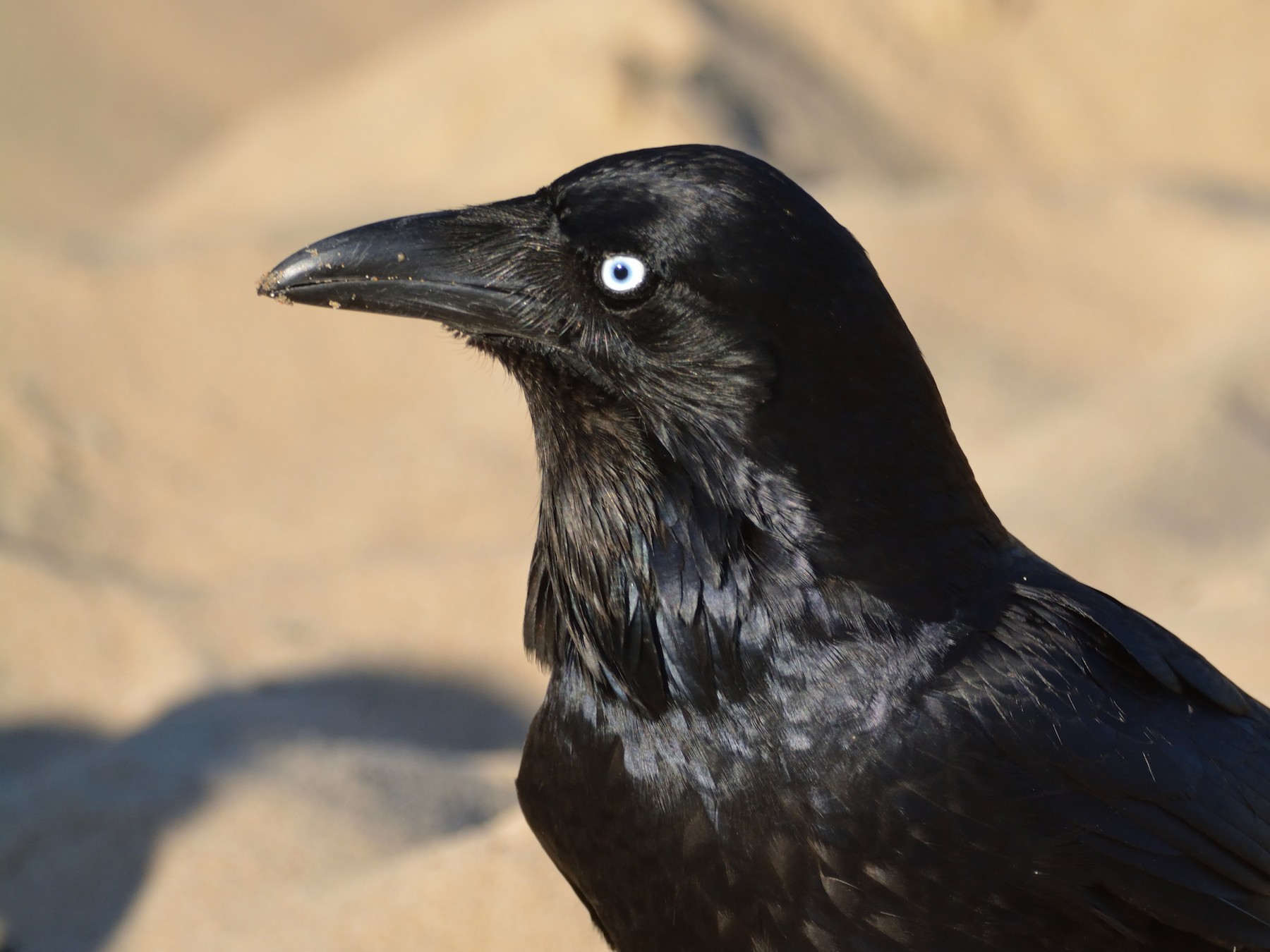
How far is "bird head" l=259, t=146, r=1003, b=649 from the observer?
7.02 ft

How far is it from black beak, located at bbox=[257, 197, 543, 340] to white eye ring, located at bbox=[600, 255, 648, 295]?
0.15 meters

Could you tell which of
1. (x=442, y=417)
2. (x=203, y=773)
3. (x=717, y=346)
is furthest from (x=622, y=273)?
(x=442, y=417)

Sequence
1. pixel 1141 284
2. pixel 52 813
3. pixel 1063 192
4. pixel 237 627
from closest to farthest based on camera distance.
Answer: pixel 52 813, pixel 237 627, pixel 1141 284, pixel 1063 192

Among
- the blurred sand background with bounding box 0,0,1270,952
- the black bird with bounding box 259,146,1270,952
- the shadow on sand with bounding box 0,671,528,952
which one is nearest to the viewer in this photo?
the black bird with bounding box 259,146,1270,952

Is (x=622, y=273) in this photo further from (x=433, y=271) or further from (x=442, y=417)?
(x=442, y=417)

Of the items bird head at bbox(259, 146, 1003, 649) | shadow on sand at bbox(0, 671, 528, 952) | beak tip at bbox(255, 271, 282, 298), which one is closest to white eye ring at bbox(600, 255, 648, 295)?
bird head at bbox(259, 146, 1003, 649)

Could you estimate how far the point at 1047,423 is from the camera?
6055 mm

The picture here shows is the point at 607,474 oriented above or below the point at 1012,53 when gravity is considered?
below

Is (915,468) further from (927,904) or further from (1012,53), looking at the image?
(1012,53)

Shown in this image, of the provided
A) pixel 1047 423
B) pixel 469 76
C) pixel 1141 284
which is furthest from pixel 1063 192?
pixel 469 76

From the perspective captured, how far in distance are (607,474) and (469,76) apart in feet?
28.0

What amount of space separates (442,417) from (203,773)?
282cm

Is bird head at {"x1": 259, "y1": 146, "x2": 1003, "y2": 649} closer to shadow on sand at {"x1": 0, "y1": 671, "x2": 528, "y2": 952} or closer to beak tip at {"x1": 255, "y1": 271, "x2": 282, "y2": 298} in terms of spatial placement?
beak tip at {"x1": 255, "y1": 271, "x2": 282, "y2": 298}

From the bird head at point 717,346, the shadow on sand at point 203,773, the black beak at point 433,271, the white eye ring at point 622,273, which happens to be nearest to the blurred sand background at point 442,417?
the shadow on sand at point 203,773
